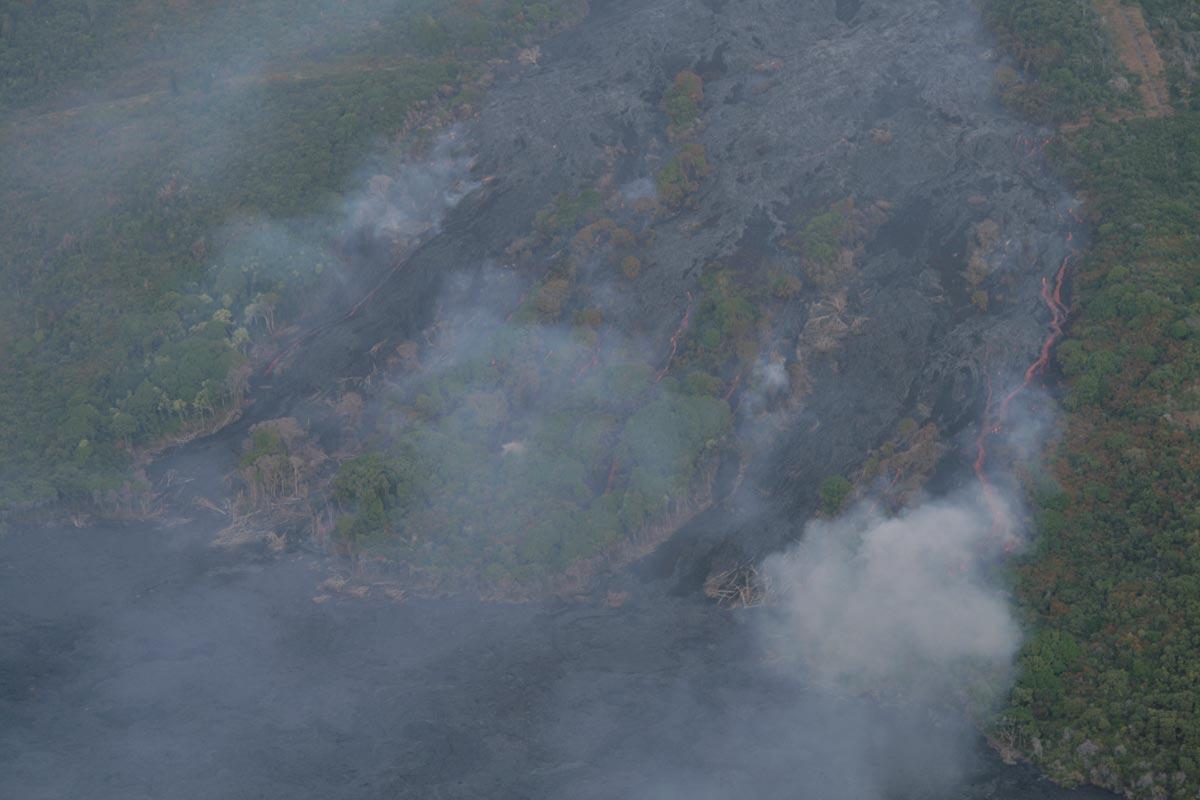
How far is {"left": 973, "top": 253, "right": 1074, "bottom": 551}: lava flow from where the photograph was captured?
210 ft

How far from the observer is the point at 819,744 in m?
57.1

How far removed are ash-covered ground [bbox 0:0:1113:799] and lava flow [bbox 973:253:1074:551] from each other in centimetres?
76

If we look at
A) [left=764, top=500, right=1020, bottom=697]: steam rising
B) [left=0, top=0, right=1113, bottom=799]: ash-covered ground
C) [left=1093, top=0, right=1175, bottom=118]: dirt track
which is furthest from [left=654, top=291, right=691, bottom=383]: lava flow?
[left=1093, top=0, right=1175, bottom=118]: dirt track

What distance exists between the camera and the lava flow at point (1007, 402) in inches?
2516

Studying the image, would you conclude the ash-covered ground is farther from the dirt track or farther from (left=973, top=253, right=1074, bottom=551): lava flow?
the dirt track

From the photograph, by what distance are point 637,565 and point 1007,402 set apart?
22341mm

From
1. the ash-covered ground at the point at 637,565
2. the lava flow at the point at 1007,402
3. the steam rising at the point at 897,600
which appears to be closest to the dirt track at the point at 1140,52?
the ash-covered ground at the point at 637,565

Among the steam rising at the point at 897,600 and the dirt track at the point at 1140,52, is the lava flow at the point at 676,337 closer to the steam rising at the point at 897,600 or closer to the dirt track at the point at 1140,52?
the steam rising at the point at 897,600

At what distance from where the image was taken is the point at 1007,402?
69312 mm

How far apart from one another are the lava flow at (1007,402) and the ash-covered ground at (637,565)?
758 millimetres

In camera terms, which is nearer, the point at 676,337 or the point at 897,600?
the point at 897,600

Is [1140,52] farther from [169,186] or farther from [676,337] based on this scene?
[169,186]

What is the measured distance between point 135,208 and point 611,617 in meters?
50.2

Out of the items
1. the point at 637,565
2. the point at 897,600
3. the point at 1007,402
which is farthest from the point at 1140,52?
the point at 637,565
